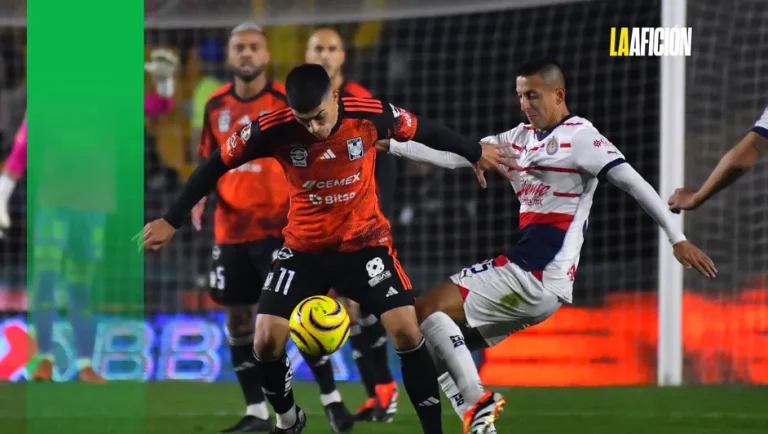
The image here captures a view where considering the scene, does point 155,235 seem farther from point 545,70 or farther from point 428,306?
point 545,70

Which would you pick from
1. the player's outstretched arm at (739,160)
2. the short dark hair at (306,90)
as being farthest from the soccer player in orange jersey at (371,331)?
the player's outstretched arm at (739,160)

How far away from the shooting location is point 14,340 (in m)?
9.81

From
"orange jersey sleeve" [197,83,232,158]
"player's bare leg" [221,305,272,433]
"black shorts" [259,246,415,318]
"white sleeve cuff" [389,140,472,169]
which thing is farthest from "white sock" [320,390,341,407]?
"orange jersey sleeve" [197,83,232,158]

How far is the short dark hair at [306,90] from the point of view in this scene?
481cm

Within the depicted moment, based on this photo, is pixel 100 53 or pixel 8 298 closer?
pixel 100 53

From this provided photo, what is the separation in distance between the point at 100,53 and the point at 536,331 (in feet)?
18.5

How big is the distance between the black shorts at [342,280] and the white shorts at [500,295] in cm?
47

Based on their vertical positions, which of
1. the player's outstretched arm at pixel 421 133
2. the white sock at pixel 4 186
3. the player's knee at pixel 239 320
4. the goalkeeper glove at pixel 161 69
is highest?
the goalkeeper glove at pixel 161 69

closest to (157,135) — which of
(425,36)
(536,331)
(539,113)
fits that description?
(425,36)

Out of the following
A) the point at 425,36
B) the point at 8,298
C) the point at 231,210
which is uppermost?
the point at 425,36

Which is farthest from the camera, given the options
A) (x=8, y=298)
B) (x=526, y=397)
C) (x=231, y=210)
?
(x=8, y=298)

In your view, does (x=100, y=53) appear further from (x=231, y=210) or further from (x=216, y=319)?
(x=216, y=319)

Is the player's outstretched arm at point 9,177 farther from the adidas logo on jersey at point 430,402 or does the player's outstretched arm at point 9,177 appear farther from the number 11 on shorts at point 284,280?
the adidas logo on jersey at point 430,402

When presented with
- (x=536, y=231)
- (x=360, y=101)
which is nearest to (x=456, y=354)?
(x=536, y=231)
